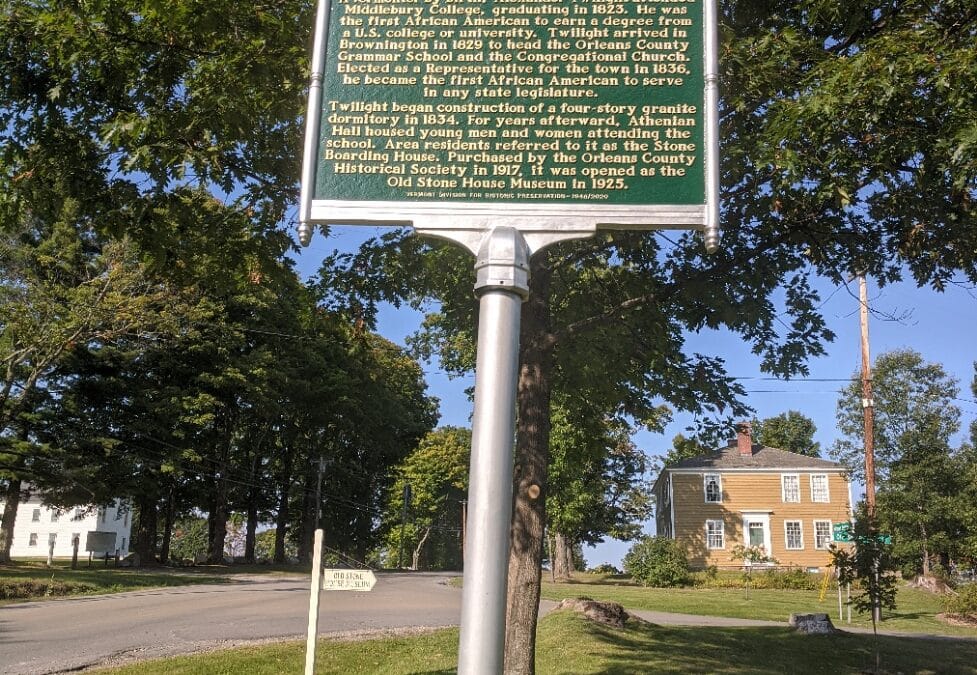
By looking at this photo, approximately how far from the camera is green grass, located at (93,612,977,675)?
1134 centimetres

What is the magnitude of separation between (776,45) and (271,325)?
1425 inches

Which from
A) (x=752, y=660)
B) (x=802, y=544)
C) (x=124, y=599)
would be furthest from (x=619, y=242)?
(x=802, y=544)

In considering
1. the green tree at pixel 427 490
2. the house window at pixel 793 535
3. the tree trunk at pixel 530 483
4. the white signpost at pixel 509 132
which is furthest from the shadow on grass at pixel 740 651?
the green tree at pixel 427 490

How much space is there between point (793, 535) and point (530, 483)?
45705 millimetres

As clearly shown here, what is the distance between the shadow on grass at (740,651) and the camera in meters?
12.6

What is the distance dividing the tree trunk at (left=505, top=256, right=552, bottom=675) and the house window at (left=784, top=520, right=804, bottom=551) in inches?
1771

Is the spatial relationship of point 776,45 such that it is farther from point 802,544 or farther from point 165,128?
point 802,544

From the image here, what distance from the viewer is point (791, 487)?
5131cm

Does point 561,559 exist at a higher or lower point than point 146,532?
lower

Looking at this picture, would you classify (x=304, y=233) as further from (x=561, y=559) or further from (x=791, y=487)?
(x=791, y=487)

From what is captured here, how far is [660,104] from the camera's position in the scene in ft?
17.0

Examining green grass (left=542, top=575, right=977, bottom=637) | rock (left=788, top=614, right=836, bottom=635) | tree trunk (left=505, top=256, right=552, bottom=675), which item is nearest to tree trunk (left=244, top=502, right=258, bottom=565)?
green grass (left=542, top=575, right=977, bottom=637)

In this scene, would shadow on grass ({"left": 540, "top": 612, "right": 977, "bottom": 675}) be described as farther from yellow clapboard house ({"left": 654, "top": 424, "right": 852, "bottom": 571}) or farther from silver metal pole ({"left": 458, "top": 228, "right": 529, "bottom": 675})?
yellow clapboard house ({"left": 654, "top": 424, "right": 852, "bottom": 571})

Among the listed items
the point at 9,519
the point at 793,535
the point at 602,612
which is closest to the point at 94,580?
the point at 9,519
